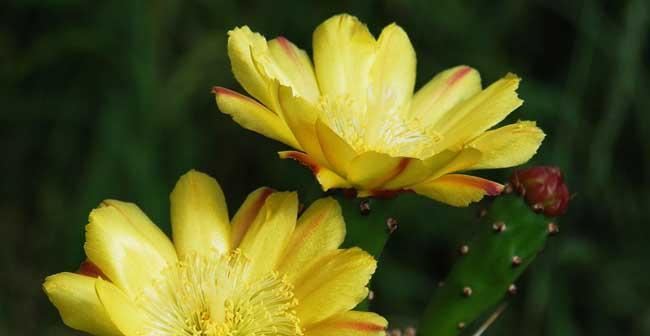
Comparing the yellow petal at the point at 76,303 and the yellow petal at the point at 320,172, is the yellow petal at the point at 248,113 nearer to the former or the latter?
the yellow petal at the point at 320,172

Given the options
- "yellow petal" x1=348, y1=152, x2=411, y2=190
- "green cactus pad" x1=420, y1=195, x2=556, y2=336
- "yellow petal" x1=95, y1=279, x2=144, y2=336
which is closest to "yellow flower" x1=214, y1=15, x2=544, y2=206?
"yellow petal" x1=348, y1=152, x2=411, y2=190

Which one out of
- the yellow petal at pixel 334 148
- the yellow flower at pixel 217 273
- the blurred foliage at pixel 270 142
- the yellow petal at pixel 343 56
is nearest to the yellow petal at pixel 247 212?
the yellow flower at pixel 217 273

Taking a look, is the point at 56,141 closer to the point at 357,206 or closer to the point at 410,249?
the point at 410,249

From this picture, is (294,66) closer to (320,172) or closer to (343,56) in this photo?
(343,56)

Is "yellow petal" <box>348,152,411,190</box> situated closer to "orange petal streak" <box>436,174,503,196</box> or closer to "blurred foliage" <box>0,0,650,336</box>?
"orange petal streak" <box>436,174,503,196</box>

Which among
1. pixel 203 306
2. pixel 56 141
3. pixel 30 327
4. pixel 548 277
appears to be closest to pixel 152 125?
pixel 56 141
